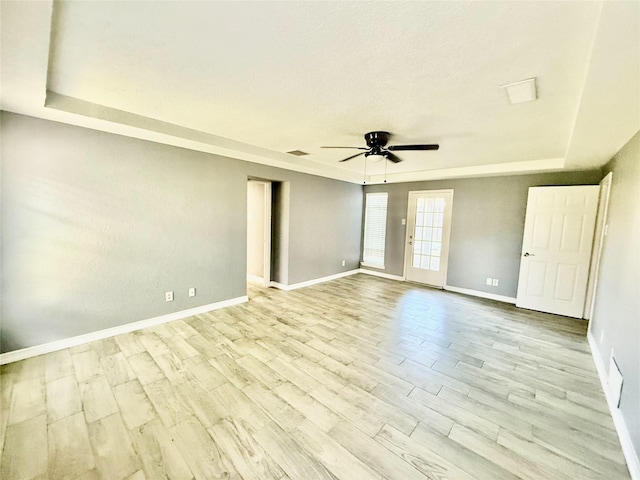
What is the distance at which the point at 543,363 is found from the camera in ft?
8.71

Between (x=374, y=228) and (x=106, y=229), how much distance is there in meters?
5.27

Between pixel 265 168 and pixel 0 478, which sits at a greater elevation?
pixel 265 168

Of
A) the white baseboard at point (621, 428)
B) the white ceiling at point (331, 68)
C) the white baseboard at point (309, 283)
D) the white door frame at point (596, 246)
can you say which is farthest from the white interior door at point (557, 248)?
the white baseboard at point (309, 283)

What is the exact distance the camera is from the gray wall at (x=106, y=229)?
2.42 m

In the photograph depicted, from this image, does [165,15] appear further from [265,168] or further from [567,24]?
[265,168]

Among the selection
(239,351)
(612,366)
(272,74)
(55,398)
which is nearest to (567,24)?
(272,74)

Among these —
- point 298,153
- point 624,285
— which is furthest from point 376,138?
point 624,285

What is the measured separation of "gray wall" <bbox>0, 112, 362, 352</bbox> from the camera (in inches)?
95.3

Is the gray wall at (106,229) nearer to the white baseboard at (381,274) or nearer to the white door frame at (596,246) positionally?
the white baseboard at (381,274)

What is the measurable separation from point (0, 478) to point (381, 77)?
329 cm

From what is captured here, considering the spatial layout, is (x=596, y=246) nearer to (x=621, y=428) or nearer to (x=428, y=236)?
(x=428, y=236)

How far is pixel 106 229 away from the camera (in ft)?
9.40

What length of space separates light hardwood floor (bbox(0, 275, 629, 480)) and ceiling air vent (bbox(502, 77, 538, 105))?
2.42 m

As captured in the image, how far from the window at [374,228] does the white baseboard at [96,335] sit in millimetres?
3874
